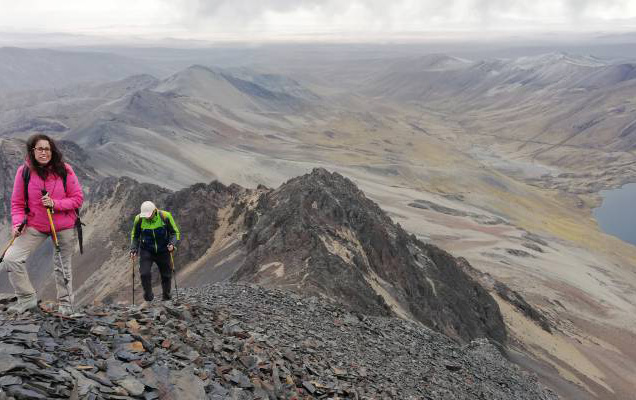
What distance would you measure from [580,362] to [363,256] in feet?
63.7

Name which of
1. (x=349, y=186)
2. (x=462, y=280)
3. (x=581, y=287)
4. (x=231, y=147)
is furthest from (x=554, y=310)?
(x=231, y=147)

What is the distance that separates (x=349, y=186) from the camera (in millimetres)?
41000

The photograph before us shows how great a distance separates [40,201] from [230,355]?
179 inches

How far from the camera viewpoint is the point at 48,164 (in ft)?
28.4

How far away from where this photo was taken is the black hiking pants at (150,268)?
13.2 m

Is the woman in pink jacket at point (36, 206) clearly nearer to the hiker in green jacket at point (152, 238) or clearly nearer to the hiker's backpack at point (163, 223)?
the hiker in green jacket at point (152, 238)

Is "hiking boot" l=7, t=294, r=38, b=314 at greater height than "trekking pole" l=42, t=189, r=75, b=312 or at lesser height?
lesser

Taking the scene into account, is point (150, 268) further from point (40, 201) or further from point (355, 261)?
point (355, 261)

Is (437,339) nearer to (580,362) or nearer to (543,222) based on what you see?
(580,362)

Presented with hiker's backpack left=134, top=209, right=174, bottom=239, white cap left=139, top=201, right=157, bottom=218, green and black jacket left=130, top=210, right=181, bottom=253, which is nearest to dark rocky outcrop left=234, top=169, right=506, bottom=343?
green and black jacket left=130, top=210, right=181, bottom=253

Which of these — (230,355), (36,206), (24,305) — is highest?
(36,206)

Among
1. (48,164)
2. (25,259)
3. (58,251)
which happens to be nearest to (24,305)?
(25,259)

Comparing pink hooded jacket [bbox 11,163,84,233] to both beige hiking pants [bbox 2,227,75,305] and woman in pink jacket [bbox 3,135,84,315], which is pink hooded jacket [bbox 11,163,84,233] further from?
beige hiking pants [bbox 2,227,75,305]

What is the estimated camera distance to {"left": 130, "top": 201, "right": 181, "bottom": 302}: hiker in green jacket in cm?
1286
